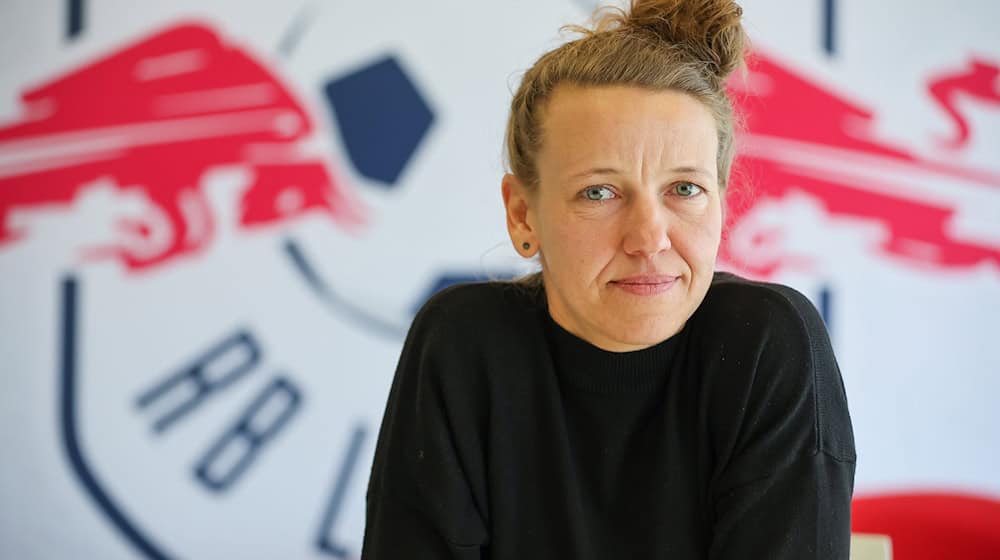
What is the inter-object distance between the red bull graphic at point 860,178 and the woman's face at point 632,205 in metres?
1.23

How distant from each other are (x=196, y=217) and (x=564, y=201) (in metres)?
1.37

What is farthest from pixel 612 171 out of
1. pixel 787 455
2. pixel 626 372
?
pixel 787 455

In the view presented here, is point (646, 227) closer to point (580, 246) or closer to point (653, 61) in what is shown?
point (580, 246)

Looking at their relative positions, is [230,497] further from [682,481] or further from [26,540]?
[682,481]

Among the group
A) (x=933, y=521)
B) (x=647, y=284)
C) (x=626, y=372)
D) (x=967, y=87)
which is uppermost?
(x=967, y=87)

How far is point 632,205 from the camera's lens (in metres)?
0.98

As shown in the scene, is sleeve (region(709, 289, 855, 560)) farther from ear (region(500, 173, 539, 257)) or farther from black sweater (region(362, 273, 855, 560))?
ear (region(500, 173, 539, 257))

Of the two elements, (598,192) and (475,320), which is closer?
(598,192)

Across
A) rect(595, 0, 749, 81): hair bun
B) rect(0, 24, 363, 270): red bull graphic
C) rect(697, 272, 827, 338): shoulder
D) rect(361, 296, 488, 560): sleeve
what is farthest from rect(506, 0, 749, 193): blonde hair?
rect(0, 24, 363, 270): red bull graphic

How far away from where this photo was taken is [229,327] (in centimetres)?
214

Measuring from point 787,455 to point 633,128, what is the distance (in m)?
0.38

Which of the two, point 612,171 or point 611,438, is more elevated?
point 612,171

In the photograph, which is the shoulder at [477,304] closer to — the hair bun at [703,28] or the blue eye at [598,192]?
the blue eye at [598,192]

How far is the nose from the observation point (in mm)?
960
